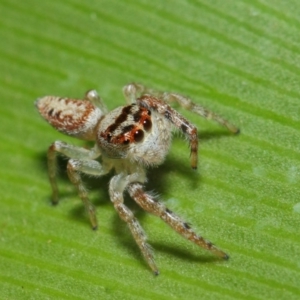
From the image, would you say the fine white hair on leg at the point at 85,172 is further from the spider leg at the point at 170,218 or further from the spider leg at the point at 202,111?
the spider leg at the point at 202,111

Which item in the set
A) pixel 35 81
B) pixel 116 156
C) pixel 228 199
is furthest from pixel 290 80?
pixel 35 81

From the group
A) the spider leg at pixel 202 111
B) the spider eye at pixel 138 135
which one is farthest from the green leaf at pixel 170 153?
the spider eye at pixel 138 135

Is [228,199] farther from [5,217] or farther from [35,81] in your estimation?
[35,81]

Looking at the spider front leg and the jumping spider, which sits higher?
the jumping spider

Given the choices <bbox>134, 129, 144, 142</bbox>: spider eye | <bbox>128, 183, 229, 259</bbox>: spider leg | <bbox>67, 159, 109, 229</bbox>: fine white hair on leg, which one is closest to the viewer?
<bbox>128, 183, 229, 259</bbox>: spider leg

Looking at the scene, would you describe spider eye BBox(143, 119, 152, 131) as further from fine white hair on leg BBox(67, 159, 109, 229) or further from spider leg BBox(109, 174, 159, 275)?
fine white hair on leg BBox(67, 159, 109, 229)

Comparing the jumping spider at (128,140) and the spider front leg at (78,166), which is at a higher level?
the jumping spider at (128,140)

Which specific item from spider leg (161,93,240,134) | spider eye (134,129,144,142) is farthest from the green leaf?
spider eye (134,129,144,142)

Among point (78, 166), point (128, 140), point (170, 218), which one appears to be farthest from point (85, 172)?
point (170, 218)
